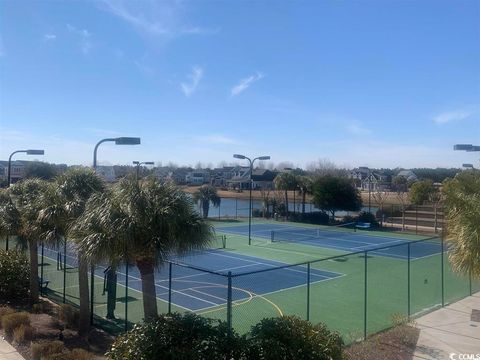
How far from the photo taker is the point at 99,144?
16734mm

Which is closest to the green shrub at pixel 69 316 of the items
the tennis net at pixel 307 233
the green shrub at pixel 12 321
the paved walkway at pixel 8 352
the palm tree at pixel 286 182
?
the green shrub at pixel 12 321

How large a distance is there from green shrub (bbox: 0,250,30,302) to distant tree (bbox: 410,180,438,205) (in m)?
48.9

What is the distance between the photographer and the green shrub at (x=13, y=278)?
59.4ft

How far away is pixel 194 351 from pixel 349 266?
21.9 metres

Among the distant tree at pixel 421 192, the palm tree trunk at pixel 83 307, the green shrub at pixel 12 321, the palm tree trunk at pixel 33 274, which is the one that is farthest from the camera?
the distant tree at pixel 421 192

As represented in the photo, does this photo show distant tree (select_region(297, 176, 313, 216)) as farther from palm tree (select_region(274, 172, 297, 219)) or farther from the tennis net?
the tennis net

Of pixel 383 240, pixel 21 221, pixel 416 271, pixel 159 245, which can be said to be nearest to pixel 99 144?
pixel 21 221

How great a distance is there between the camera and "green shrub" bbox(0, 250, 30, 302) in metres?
18.1

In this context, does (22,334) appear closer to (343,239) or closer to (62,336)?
(62,336)

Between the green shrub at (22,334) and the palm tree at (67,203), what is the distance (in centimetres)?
143

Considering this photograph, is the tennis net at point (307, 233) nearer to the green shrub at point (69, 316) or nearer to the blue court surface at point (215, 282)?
the blue court surface at point (215, 282)

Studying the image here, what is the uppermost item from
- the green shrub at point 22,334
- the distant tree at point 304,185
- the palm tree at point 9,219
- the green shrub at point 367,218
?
the distant tree at point 304,185

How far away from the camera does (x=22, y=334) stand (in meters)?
13.4

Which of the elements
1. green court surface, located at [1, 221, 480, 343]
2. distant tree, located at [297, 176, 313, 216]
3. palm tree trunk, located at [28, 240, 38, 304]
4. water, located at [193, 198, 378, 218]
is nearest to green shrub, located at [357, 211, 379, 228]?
Answer: water, located at [193, 198, 378, 218]
